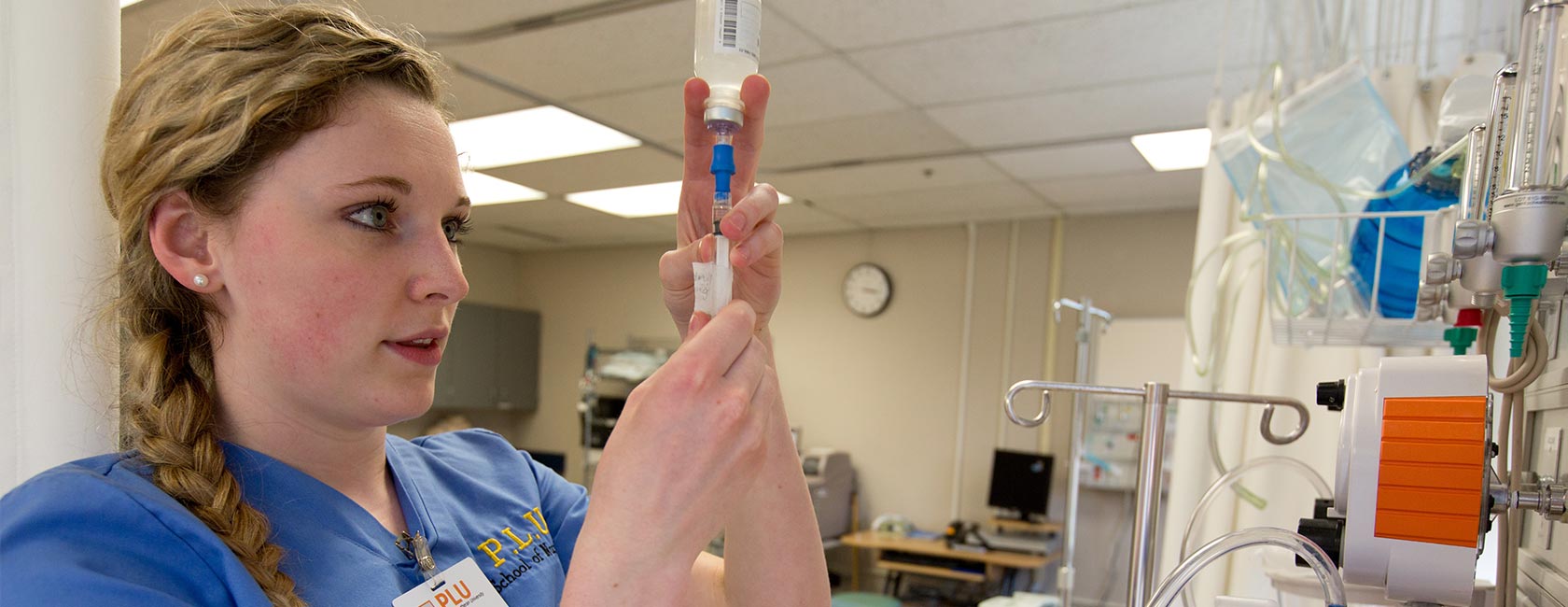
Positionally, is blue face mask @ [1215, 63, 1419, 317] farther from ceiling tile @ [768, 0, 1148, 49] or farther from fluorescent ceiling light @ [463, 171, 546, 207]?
fluorescent ceiling light @ [463, 171, 546, 207]

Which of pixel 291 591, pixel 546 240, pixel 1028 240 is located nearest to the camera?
pixel 291 591

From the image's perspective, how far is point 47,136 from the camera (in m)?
0.85

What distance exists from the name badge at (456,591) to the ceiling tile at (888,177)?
10.8 ft

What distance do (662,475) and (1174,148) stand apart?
3535mm

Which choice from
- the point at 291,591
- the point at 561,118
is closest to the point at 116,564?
the point at 291,591

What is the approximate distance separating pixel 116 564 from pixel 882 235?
5.19 meters

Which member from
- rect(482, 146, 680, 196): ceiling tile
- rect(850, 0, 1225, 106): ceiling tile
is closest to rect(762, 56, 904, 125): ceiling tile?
rect(850, 0, 1225, 106): ceiling tile

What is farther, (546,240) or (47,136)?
(546,240)

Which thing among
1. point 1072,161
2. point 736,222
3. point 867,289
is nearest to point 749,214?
point 736,222

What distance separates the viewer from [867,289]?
18.7 feet

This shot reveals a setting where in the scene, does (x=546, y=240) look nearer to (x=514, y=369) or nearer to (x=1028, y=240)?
(x=514, y=369)

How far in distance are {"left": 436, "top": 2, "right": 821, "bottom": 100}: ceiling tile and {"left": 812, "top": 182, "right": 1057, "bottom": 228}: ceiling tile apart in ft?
6.38

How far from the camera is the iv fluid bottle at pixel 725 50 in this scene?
712 millimetres

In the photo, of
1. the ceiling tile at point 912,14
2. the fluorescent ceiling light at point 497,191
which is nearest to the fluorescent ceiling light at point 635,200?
the fluorescent ceiling light at point 497,191
